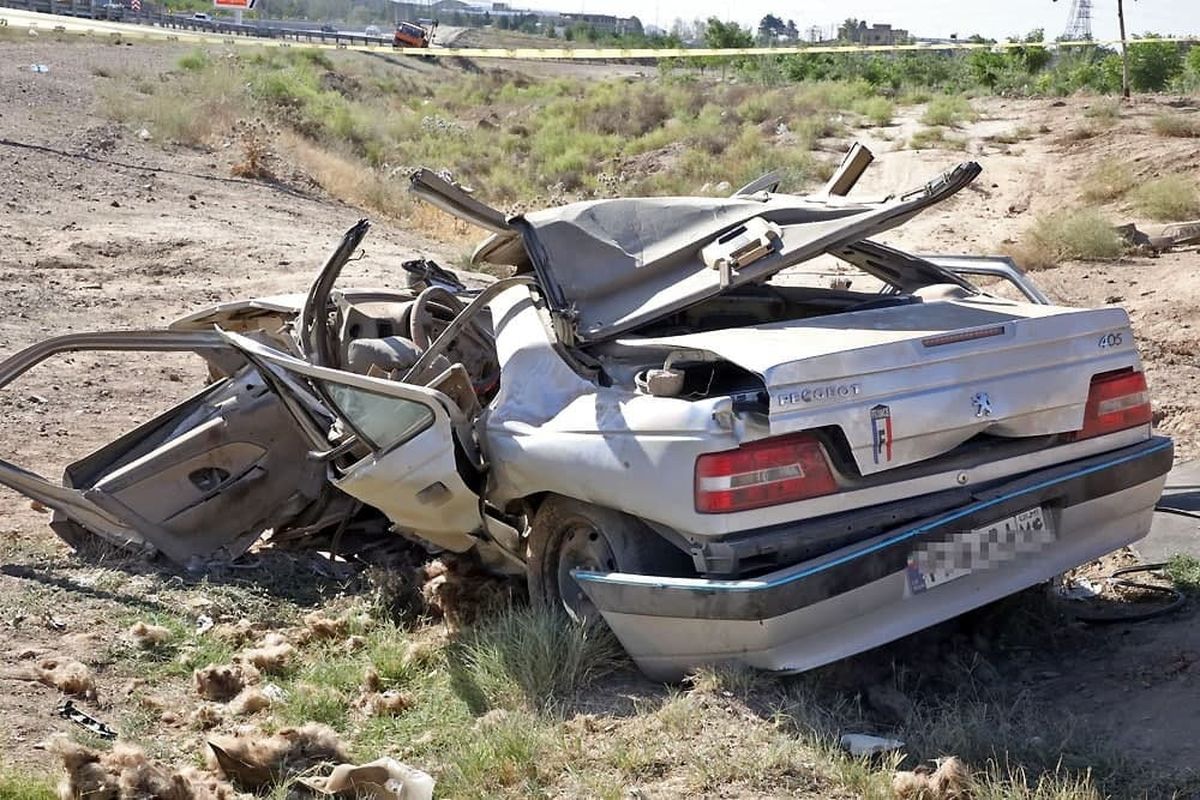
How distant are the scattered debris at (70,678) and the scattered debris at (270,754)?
2.76ft

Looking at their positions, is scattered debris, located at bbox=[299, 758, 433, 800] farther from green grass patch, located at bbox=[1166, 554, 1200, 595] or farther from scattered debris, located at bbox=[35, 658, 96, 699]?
green grass patch, located at bbox=[1166, 554, 1200, 595]

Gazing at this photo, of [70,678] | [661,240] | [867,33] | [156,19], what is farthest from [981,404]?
[867,33]

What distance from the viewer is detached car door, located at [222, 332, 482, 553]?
5.21 meters

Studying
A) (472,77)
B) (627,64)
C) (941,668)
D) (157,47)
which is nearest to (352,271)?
(941,668)

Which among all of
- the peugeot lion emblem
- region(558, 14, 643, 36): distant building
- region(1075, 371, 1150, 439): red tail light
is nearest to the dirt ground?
region(1075, 371, 1150, 439): red tail light

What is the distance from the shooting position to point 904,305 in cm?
549

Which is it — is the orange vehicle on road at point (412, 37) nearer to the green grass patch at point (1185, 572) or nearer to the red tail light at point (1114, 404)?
the green grass patch at point (1185, 572)

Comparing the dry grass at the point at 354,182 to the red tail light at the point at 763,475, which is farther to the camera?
the dry grass at the point at 354,182

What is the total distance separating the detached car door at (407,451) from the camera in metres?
5.21

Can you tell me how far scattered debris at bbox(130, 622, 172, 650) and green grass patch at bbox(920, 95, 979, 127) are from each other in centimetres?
2323

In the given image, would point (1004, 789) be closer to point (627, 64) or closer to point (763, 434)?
point (763, 434)

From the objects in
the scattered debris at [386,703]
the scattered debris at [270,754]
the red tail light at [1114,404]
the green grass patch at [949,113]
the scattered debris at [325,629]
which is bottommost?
the scattered debris at [386,703]

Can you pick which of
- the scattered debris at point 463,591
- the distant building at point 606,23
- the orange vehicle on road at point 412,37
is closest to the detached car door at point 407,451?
the scattered debris at point 463,591

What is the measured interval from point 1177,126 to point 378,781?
64.8 feet
